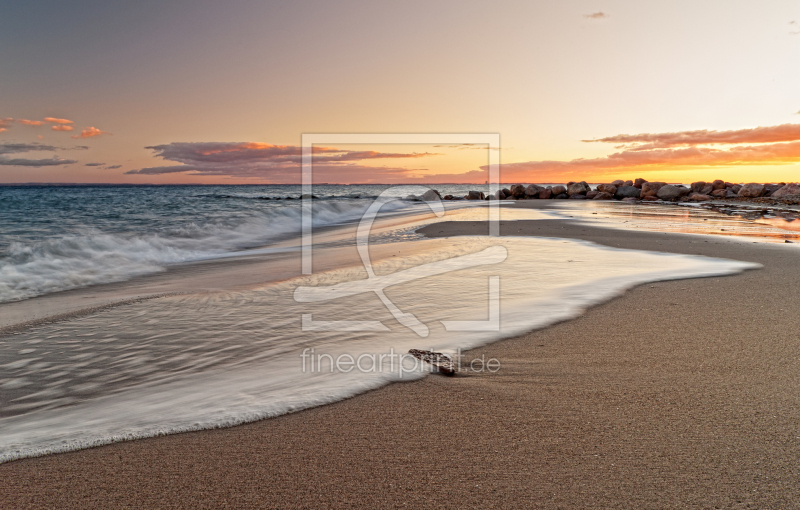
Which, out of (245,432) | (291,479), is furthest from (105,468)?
(291,479)

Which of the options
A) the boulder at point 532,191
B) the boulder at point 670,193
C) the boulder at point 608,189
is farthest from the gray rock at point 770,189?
the boulder at point 532,191

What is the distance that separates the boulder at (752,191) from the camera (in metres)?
32.6

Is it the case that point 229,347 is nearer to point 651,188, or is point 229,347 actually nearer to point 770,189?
point 651,188

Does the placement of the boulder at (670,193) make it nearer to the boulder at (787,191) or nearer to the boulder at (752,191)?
the boulder at (752,191)

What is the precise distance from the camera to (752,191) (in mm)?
32656

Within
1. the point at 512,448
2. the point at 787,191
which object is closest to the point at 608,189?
the point at 787,191

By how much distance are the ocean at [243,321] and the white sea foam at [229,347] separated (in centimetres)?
2

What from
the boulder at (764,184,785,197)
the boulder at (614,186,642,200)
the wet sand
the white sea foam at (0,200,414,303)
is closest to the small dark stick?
the wet sand

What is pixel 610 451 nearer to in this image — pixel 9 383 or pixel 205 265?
pixel 9 383

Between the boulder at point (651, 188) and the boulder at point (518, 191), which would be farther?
the boulder at point (518, 191)

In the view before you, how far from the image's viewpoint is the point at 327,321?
442 centimetres

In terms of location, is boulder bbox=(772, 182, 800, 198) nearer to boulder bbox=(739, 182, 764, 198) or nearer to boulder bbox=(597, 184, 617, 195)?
boulder bbox=(739, 182, 764, 198)

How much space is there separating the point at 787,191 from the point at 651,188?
8.24 meters

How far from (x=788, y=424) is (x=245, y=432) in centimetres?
278
